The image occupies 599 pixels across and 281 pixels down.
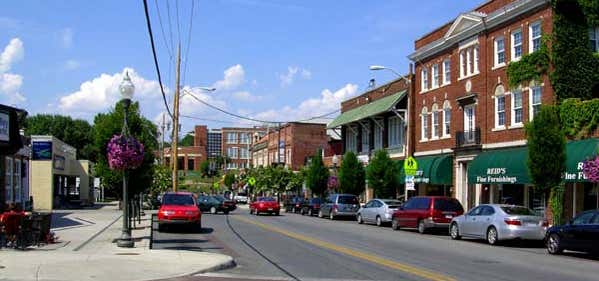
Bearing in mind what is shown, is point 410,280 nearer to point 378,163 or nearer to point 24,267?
point 24,267

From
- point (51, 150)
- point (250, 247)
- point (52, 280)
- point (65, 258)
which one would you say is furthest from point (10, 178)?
point (52, 280)

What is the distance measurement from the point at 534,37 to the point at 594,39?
2.66 meters

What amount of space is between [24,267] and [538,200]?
24.6m

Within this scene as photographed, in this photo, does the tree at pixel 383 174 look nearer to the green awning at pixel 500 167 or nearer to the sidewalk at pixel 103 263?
the green awning at pixel 500 167

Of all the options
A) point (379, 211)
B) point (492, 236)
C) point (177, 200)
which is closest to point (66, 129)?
point (379, 211)

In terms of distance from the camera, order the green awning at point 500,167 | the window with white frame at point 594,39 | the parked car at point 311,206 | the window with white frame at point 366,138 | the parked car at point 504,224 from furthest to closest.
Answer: the window with white frame at point 366,138
the parked car at point 311,206
the green awning at point 500,167
the window with white frame at point 594,39
the parked car at point 504,224

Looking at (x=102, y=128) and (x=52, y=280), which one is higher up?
(x=102, y=128)

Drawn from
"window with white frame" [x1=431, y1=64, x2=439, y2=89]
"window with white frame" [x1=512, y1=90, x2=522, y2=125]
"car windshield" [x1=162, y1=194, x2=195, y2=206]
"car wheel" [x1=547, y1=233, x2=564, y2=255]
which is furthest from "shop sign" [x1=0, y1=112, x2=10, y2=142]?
"window with white frame" [x1=431, y1=64, x2=439, y2=89]

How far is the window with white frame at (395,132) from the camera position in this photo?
49.2 m

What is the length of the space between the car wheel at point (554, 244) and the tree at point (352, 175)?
1189 inches

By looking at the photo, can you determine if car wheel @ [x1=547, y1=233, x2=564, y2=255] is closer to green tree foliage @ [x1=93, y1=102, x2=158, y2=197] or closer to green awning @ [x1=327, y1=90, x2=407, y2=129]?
green tree foliage @ [x1=93, y1=102, x2=158, y2=197]

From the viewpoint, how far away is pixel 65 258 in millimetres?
16188

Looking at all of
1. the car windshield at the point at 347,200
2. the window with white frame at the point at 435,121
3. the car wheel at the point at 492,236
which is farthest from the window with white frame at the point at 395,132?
the car wheel at the point at 492,236

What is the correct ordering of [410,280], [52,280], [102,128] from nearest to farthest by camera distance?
[52,280], [410,280], [102,128]
